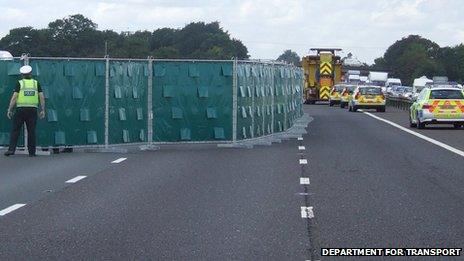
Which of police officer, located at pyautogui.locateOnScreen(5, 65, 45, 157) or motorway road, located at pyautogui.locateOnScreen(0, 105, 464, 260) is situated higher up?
police officer, located at pyautogui.locateOnScreen(5, 65, 45, 157)

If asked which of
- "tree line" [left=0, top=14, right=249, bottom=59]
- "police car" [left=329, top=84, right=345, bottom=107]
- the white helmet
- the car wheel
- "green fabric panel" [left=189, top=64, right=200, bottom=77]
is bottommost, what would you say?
"police car" [left=329, top=84, right=345, bottom=107]

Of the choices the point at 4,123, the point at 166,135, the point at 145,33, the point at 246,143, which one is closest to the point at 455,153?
the point at 246,143

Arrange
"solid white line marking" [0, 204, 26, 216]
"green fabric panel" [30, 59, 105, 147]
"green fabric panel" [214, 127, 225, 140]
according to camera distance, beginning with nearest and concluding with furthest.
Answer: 1. "solid white line marking" [0, 204, 26, 216]
2. "green fabric panel" [30, 59, 105, 147]
3. "green fabric panel" [214, 127, 225, 140]

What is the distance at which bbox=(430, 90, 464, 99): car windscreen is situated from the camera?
35.8 metres

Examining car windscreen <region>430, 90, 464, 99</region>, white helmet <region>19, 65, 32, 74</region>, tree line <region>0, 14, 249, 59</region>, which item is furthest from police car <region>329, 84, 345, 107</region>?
white helmet <region>19, 65, 32, 74</region>

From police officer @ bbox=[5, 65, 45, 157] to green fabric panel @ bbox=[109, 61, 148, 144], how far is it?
82.6 inches

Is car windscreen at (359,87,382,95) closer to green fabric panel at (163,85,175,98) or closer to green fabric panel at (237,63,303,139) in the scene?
green fabric panel at (237,63,303,139)

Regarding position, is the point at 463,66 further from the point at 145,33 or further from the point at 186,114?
the point at 186,114

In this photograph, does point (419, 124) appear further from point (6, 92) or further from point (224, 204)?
point (224, 204)

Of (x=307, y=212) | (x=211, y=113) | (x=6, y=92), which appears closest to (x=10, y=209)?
(x=307, y=212)

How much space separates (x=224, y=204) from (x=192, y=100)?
10873 millimetres

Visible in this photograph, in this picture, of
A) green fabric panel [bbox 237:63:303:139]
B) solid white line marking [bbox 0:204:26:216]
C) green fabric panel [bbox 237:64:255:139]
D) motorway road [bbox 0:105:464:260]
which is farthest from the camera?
green fabric panel [bbox 237:63:303:139]

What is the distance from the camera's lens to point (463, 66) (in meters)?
193

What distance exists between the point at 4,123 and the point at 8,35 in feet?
306
